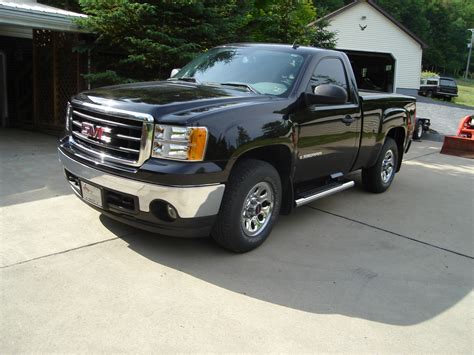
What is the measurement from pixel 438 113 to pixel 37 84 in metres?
16.9

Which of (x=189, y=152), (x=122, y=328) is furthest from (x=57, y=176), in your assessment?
(x=122, y=328)

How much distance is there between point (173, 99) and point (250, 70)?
4.51 feet

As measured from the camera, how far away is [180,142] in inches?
146

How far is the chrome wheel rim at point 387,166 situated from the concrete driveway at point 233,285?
4.08 feet

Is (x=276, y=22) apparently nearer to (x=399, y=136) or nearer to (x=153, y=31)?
(x=153, y=31)

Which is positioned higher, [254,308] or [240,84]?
[240,84]

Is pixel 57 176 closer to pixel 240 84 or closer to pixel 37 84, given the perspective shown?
pixel 240 84

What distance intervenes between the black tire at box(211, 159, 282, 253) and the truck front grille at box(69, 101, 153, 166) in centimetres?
83

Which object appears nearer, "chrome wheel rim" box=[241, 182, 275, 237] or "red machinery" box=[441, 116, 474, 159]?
"chrome wheel rim" box=[241, 182, 275, 237]

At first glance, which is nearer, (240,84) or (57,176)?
(240,84)

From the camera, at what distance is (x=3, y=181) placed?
630cm

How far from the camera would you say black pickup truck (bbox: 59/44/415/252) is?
3.73 meters

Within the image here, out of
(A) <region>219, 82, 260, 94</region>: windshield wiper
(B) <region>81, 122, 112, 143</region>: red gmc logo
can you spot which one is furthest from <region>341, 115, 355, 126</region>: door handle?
(B) <region>81, 122, 112, 143</region>: red gmc logo

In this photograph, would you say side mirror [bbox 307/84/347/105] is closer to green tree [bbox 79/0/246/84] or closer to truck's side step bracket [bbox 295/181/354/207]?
truck's side step bracket [bbox 295/181/354/207]
